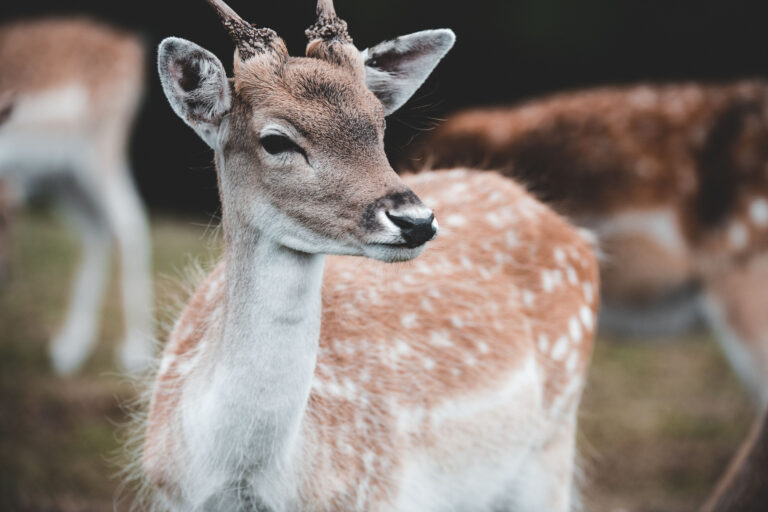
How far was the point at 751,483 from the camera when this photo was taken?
107 inches

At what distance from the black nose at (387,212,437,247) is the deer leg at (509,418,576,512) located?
4.12 feet

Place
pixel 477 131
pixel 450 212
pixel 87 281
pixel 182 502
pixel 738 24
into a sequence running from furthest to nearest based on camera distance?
1. pixel 738 24
2. pixel 87 281
3. pixel 477 131
4. pixel 450 212
5. pixel 182 502

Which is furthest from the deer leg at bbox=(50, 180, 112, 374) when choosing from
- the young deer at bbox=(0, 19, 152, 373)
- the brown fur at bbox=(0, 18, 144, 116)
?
the brown fur at bbox=(0, 18, 144, 116)

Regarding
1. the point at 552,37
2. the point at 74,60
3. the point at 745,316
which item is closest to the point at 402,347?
the point at 745,316

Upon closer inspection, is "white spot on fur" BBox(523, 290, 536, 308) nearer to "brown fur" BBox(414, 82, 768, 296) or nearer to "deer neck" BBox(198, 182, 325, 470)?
"deer neck" BBox(198, 182, 325, 470)

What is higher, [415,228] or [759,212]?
[415,228]

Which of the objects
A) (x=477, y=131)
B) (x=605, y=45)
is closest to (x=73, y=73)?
(x=477, y=131)

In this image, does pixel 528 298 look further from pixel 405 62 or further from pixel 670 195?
pixel 670 195

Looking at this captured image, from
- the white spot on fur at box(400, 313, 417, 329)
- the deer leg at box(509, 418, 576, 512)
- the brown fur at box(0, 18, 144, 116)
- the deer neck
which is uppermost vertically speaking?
the deer neck

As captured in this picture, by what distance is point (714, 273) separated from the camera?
4242mm

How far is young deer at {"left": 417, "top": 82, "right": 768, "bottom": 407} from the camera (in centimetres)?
420

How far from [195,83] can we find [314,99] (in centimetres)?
28

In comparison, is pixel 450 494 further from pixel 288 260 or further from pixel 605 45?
pixel 605 45

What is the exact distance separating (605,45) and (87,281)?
550cm
